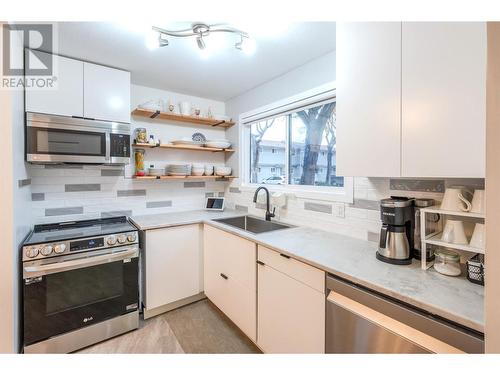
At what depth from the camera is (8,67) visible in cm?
137

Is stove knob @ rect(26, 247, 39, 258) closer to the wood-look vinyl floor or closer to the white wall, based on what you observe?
the white wall

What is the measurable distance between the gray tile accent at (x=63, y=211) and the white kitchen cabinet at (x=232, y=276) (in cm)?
121

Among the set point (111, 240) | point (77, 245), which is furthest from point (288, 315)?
point (77, 245)

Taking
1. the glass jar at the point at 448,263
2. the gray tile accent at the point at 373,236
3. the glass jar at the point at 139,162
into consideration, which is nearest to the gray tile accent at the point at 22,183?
the glass jar at the point at 139,162

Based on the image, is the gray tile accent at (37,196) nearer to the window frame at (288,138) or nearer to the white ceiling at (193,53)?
the white ceiling at (193,53)

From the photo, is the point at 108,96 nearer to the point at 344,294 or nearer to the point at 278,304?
the point at 278,304

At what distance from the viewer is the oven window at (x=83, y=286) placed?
63.4 inches

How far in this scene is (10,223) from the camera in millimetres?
1339

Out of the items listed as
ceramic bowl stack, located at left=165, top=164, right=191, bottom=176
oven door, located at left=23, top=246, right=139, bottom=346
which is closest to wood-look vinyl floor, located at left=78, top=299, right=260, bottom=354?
oven door, located at left=23, top=246, right=139, bottom=346

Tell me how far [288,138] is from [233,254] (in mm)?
1282

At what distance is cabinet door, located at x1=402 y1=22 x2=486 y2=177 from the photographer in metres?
0.87

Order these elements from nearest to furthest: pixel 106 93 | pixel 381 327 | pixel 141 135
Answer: pixel 381 327 < pixel 106 93 < pixel 141 135

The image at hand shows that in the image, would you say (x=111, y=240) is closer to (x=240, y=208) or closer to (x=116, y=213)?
(x=116, y=213)
